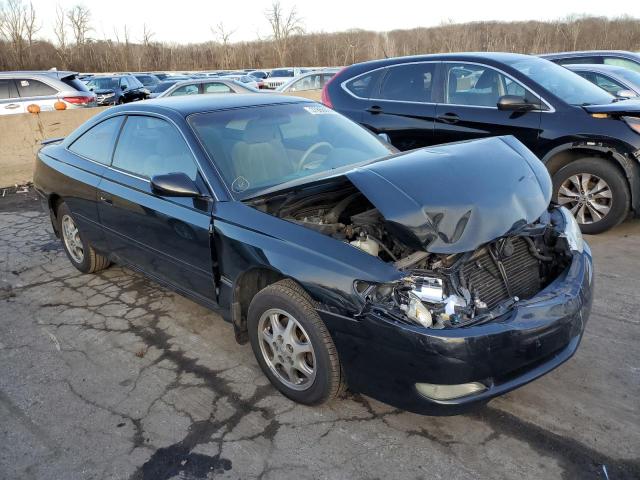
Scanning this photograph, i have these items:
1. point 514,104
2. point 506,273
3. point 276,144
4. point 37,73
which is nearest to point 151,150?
point 276,144

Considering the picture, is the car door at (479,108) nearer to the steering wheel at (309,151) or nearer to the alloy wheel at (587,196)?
the alloy wheel at (587,196)

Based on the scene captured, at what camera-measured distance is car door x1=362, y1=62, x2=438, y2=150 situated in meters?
6.27

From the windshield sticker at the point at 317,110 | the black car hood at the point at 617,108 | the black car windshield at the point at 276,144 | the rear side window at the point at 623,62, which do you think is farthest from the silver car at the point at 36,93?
the rear side window at the point at 623,62

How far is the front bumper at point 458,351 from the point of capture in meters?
2.28

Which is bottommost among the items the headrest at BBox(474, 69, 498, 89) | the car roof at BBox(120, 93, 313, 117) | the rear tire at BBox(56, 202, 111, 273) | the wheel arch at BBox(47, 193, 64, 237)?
the rear tire at BBox(56, 202, 111, 273)

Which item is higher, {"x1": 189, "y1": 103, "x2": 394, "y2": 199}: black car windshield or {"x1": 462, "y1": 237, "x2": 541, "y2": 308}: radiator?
{"x1": 189, "y1": 103, "x2": 394, "y2": 199}: black car windshield

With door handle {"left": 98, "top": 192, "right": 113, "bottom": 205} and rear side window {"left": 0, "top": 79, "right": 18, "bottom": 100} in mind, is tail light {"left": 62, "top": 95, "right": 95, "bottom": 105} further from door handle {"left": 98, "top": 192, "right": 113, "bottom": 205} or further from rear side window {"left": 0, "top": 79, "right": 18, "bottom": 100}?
door handle {"left": 98, "top": 192, "right": 113, "bottom": 205}

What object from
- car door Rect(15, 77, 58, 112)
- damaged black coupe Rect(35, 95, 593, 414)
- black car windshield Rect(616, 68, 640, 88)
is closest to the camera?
damaged black coupe Rect(35, 95, 593, 414)

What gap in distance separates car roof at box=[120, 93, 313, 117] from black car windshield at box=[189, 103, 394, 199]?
81mm

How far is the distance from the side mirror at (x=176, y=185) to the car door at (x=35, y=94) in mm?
10421

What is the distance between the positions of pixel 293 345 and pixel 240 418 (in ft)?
1.66

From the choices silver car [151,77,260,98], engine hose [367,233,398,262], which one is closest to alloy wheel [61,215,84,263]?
engine hose [367,233,398,262]

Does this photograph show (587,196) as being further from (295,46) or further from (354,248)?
(295,46)

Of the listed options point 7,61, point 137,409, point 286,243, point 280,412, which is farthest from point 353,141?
point 7,61
